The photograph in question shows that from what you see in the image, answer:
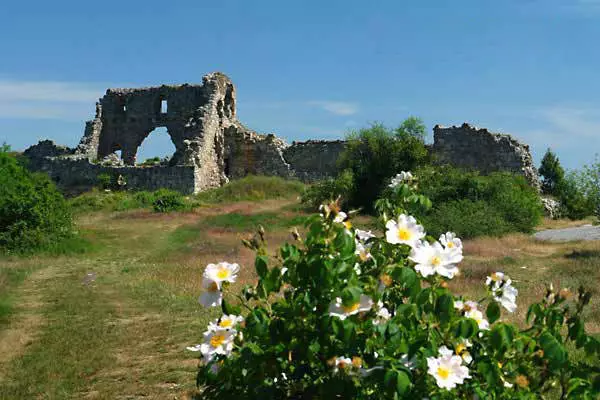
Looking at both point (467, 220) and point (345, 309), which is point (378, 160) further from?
point (345, 309)

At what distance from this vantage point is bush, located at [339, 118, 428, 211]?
1125 inches

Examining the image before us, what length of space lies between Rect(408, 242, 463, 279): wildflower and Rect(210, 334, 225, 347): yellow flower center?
1.13 meters

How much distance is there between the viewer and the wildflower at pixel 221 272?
11.4ft

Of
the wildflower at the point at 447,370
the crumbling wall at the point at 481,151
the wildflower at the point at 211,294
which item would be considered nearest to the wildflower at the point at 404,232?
the wildflower at the point at 447,370

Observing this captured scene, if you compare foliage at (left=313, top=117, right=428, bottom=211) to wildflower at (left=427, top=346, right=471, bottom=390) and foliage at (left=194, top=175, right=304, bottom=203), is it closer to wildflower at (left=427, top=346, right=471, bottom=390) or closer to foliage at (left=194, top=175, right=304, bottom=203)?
foliage at (left=194, top=175, right=304, bottom=203)

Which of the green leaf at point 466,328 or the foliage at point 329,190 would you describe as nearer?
the green leaf at point 466,328

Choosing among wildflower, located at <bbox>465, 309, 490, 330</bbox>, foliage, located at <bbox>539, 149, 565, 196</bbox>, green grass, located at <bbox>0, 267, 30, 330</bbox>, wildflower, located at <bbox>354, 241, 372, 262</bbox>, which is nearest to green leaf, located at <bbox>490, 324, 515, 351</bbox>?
wildflower, located at <bbox>465, 309, 490, 330</bbox>

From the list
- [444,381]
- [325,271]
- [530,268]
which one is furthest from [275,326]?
[530,268]

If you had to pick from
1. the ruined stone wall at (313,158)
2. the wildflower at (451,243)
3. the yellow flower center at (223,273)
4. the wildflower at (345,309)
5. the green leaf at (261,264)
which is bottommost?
the wildflower at (345,309)

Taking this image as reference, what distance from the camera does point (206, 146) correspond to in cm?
3566

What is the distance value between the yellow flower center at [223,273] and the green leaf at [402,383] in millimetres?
1124

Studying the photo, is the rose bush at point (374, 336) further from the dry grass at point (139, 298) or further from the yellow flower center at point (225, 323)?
the dry grass at point (139, 298)

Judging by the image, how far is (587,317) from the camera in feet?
29.9

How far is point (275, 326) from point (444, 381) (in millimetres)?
916
